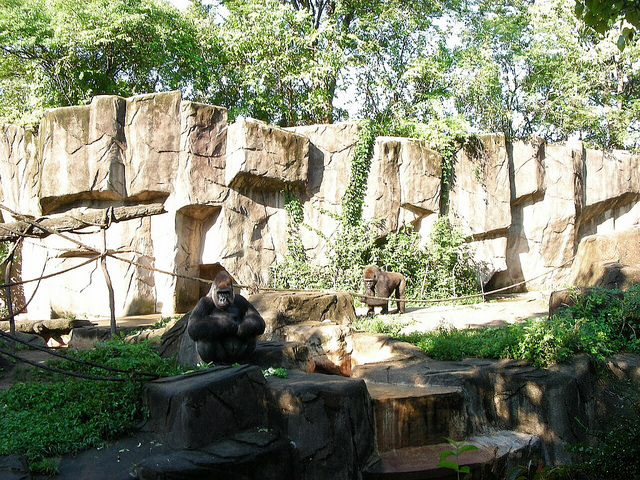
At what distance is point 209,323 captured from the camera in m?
5.93

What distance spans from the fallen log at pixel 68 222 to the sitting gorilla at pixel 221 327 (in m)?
2.71

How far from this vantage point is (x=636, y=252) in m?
10.4

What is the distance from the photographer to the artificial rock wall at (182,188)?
1337 cm

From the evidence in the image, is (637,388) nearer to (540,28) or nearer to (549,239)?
(549,239)

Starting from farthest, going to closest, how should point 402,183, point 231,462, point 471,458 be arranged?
point 402,183
point 471,458
point 231,462

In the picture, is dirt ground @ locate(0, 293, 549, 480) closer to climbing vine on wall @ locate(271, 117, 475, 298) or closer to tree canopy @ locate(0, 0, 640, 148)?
climbing vine on wall @ locate(271, 117, 475, 298)

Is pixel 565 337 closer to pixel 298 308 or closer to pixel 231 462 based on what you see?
pixel 298 308

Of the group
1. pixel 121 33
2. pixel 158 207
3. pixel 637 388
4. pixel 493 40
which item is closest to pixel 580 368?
pixel 637 388

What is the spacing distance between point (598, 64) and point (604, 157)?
3547mm

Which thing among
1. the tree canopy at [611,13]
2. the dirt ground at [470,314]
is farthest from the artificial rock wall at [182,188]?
the tree canopy at [611,13]

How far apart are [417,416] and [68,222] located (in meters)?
5.42

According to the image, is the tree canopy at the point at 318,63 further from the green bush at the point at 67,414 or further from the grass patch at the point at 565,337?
the green bush at the point at 67,414

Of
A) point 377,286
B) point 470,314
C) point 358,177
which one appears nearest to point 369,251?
point 358,177

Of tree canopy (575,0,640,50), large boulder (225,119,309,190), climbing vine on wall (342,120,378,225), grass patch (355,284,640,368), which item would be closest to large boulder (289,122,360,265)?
climbing vine on wall (342,120,378,225)
